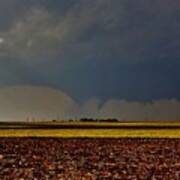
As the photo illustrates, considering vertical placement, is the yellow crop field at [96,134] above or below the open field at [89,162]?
above

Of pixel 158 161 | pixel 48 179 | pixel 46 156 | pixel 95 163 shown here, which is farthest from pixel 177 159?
pixel 48 179

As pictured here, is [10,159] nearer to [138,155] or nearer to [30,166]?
[30,166]

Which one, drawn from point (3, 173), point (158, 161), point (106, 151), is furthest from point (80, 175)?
point (106, 151)

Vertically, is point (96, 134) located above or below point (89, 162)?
above

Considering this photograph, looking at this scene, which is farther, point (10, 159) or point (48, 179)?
point (10, 159)

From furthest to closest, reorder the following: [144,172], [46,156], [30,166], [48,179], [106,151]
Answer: [106,151] → [46,156] → [30,166] → [144,172] → [48,179]

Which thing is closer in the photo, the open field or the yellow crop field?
the open field

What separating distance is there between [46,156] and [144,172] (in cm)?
932

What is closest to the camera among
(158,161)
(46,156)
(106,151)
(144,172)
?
(144,172)

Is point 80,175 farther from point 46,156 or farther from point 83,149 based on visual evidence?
point 83,149

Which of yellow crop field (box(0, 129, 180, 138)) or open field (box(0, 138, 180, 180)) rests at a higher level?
yellow crop field (box(0, 129, 180, 138))

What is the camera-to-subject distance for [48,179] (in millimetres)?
26109

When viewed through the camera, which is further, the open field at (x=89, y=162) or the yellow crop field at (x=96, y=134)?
the yellow crop field at (x=96, y=134)

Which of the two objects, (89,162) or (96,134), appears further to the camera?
(96,134)
